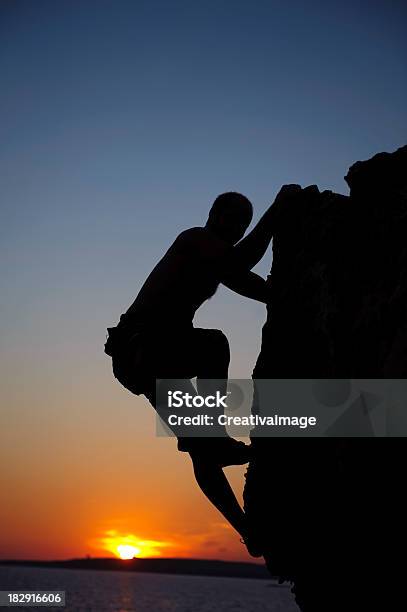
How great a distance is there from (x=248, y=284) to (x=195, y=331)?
67cm

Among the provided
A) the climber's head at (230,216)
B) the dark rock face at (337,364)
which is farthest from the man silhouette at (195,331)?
the dark rock face at (337,364)

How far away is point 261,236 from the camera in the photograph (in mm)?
6574

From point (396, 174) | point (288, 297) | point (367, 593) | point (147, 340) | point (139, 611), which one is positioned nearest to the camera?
point (367, 593)

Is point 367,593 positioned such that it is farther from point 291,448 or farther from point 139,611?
point 139,611

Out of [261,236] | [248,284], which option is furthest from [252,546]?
[261,236]

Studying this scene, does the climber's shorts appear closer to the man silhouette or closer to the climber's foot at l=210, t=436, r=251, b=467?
the man silhouette

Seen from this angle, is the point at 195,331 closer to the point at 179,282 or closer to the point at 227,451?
the point at 179,282

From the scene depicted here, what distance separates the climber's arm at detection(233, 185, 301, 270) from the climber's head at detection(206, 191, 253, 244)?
0.16m

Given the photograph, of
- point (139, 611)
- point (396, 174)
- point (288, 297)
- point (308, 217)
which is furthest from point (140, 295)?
point (139, 611)

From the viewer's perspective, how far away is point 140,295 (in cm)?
617

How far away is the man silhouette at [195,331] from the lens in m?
5.96

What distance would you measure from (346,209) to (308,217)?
601 millimetres

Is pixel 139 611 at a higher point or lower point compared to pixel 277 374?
higher

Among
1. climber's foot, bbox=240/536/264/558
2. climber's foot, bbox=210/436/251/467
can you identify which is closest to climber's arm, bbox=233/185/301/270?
climber's foot, bbox=210/436/251/467
